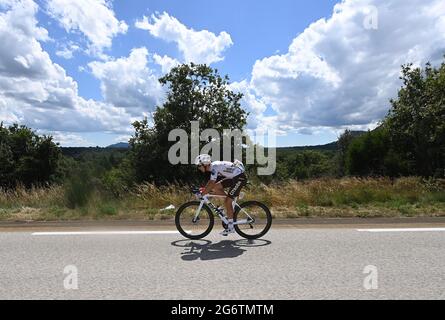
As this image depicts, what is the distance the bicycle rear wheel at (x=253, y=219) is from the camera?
25.9 feet

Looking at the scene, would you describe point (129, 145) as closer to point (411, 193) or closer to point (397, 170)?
point (411, 193)

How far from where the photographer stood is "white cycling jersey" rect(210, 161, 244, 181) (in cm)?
788

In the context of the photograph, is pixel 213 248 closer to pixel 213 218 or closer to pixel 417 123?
pixel 213 218

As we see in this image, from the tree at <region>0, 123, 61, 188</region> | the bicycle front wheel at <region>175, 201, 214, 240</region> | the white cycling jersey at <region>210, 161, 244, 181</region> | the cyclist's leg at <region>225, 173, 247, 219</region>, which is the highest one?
the tree at <region>0, 123, 61, 188</region>

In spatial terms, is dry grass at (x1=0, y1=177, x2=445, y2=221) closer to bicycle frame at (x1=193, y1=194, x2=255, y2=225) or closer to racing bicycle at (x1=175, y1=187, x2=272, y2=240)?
racing bicycle at (x1=175, y1=187, x2=272, y2=240)

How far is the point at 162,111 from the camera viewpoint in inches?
1471

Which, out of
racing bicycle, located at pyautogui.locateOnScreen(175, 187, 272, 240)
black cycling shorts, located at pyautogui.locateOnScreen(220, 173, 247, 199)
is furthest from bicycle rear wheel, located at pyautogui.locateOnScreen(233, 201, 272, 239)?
black cycling shorts, located at pyautogui.locateOnScreen(220, 173, 247, 199)

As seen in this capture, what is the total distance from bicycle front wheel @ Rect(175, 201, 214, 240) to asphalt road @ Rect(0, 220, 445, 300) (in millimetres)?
198

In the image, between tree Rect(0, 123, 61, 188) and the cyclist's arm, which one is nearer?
the cyclist's arm

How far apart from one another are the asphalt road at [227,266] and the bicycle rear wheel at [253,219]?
0.22m

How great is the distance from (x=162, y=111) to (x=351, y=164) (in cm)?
4726

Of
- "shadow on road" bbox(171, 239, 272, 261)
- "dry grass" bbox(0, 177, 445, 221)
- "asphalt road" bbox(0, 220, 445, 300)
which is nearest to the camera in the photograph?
"asphalt road" bbox(0, 220, 445, 300)

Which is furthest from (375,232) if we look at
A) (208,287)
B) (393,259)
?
(208,287)
